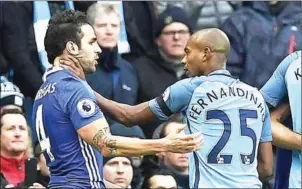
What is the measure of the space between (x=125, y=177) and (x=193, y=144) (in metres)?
3.38

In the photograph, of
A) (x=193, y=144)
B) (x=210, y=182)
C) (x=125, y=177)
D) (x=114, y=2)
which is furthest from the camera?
(x=114, y=2)

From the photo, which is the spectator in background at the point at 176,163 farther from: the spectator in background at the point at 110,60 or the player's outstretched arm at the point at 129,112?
the player's outstretched arm at the point at 129,112

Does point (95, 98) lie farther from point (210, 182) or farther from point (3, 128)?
point (3, 128)

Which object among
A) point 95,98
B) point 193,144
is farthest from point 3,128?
point 193,144

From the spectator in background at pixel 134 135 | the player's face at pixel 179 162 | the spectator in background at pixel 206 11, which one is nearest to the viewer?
the spectator in background at pixel 134 135

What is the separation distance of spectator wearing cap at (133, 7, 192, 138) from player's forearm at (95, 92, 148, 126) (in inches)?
118

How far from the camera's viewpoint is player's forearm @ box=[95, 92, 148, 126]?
8766mm

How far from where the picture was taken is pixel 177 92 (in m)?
8.38

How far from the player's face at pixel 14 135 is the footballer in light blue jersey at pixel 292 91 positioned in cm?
310

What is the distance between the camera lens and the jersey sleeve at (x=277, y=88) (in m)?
8.71

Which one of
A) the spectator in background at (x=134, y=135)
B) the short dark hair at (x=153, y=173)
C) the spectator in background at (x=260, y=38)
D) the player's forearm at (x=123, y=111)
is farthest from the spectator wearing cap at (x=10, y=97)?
the player's forearm at (x=123, y=111)

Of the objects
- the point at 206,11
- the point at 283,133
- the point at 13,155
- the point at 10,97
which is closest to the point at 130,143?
the point at 283,133

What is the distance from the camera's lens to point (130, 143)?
7.95 m

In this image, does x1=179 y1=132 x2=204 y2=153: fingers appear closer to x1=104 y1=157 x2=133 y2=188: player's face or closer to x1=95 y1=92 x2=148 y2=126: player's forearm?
x1=95 y1=92 x2=148 y2=126: player's forearm
